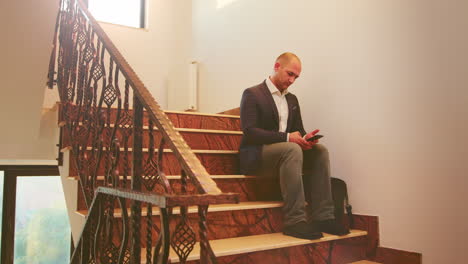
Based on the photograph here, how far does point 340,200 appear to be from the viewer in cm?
261

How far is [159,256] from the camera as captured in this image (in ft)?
3.91

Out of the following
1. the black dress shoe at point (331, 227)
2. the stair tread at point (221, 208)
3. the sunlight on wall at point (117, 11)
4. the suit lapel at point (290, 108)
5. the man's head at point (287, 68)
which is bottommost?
the black dress shoe at point (331, 227)

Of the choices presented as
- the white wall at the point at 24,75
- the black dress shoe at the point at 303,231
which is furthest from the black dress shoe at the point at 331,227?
the white wall at the point at 24,75

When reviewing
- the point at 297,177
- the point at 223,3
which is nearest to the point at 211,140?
the point at 297,177

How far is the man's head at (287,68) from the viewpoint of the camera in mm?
2613

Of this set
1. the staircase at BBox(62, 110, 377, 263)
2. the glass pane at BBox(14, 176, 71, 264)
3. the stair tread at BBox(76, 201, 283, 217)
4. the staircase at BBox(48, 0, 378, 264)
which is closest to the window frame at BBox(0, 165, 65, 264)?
the glass pane at BBox(14, 176, 71, 264)

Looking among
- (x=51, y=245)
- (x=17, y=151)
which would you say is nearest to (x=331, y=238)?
(x=17, y=151)

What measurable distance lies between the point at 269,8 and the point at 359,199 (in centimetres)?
203

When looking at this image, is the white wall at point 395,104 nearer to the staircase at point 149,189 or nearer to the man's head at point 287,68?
the staircase at point 149,189

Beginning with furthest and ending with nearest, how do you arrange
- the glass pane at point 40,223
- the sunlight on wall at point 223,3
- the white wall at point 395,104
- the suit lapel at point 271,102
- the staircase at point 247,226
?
the glass pane at point 40,223, the sunlight on wall at point 223,3, the suit lapel at point 271,102, the white wall at point 395,104, the staircase at point 247,226

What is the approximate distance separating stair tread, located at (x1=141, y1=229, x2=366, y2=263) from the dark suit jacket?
0.48 metres

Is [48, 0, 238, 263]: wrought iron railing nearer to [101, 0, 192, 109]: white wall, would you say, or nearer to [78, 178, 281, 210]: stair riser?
[78, 178, 281, 210]: stair riser

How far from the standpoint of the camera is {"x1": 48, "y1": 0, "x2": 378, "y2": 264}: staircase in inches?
48.5

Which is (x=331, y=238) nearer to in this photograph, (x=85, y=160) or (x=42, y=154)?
(x=85, y=160)
